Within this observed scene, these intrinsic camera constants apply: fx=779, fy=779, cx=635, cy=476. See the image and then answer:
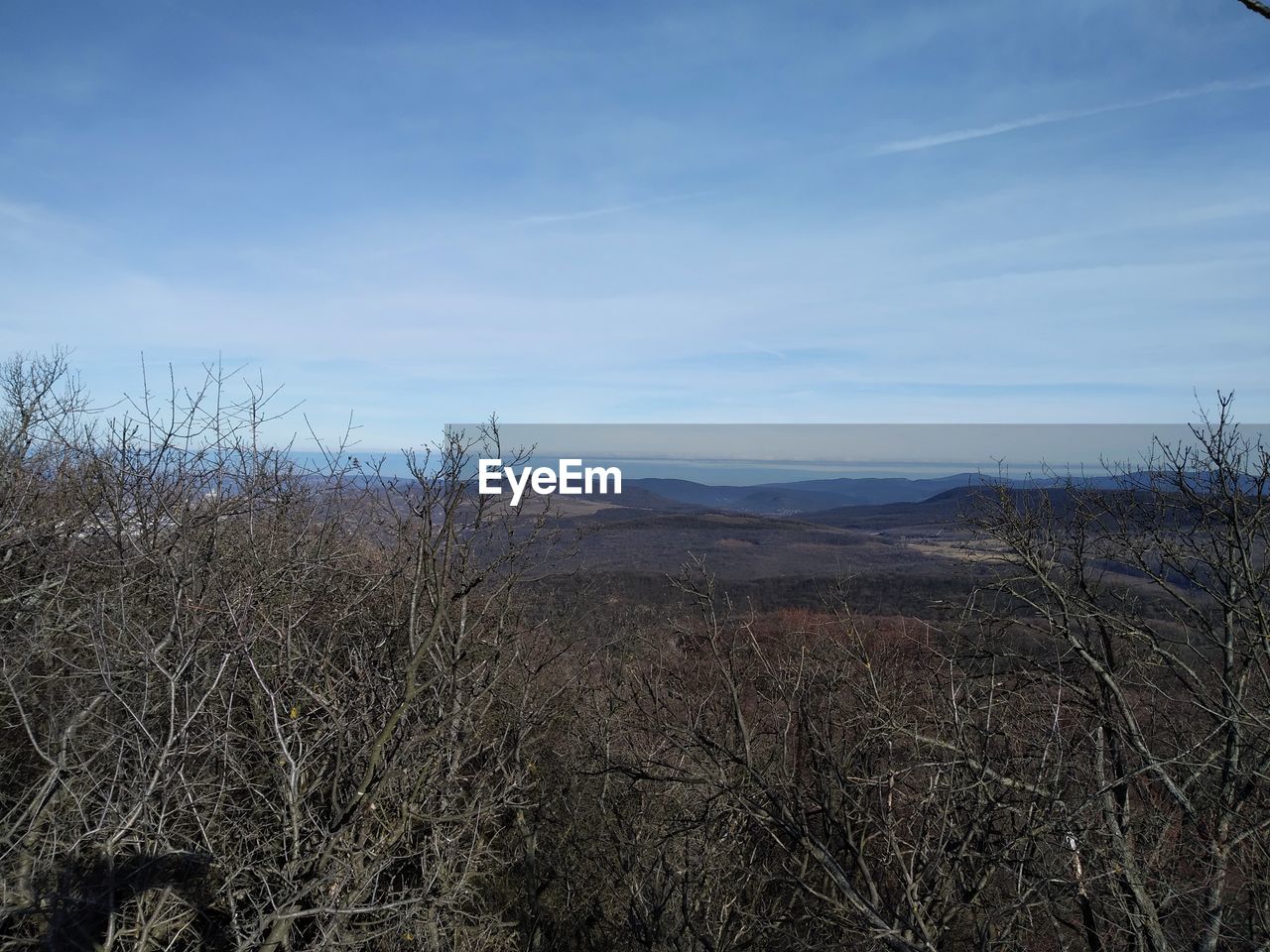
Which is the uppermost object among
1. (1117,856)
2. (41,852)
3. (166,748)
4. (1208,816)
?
(166,748)

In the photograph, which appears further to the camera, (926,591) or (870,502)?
(870,502)

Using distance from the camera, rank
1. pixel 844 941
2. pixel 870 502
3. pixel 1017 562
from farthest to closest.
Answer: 1. pixel 870 502
2. pixel 1017 562
3. pixel 844 941

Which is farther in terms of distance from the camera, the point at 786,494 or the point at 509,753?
the point at 786,494

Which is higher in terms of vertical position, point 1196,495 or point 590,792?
point 1196,495

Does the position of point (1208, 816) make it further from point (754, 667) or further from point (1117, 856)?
point (754, 667)

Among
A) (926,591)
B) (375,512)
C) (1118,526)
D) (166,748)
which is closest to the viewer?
(166,748)

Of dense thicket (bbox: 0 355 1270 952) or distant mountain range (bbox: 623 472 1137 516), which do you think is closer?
dense thicket (bbox: 0 355 1270 952)

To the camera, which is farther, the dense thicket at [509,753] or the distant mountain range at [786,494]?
the distant mountain range at [786,494]

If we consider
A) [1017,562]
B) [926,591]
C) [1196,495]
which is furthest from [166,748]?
[926,591]
